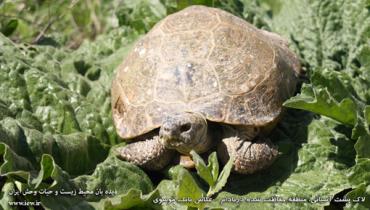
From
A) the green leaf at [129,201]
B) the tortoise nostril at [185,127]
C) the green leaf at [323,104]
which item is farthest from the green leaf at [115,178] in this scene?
the green leaf at [323,104]

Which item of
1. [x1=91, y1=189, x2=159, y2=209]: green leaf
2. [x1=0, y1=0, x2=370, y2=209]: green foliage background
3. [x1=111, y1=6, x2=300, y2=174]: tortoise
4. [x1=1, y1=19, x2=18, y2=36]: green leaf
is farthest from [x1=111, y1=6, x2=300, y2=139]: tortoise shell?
[x1=1, y1=19, x2=18, y2=36]: green leaf

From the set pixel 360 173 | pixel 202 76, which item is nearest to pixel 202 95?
pixel 202 76

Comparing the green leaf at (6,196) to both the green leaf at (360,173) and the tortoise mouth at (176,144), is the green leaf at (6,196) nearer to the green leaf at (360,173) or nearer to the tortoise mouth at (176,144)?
the tortoise mouth at (176,144)

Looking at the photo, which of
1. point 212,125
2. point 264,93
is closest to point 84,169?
point 212,125

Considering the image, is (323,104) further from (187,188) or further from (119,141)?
(119,141)

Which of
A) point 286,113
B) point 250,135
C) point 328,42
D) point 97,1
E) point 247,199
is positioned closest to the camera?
point 247,199

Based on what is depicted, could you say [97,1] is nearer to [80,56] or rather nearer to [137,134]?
[80,56]
